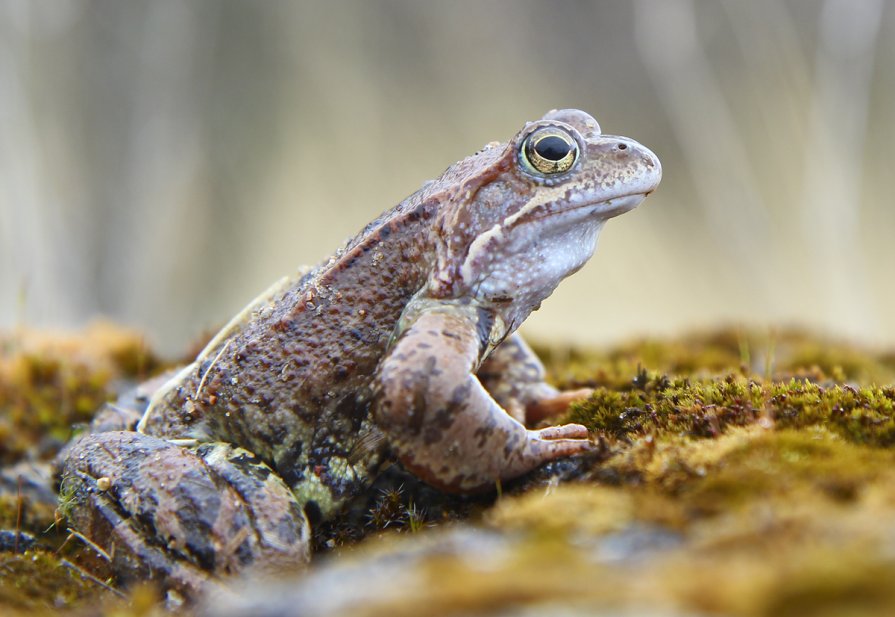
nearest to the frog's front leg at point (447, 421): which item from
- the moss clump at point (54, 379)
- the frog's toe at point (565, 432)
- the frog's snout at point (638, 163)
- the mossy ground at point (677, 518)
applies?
the frog's toe at point (565, 432)

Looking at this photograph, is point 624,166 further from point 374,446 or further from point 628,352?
point 628,352

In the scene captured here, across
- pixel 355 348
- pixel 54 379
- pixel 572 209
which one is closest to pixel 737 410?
pixel 572 209

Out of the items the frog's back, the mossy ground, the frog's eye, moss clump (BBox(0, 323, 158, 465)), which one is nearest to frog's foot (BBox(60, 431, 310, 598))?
the frog's back

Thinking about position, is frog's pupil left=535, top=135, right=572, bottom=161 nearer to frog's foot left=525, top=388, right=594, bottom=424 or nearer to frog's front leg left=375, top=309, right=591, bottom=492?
frog's front leg left=375, top=309, right=591, bottom=492

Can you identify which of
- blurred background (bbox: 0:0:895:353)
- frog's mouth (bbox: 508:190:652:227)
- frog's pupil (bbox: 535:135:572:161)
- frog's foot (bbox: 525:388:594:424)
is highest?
blurred background (bbox: 0:0:895:353)

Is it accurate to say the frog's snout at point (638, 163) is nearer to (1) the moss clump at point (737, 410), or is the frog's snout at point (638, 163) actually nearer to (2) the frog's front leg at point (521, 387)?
(1) the moss clump at point (737, 410)

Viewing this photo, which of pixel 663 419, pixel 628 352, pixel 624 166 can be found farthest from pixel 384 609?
pixel 628 352
